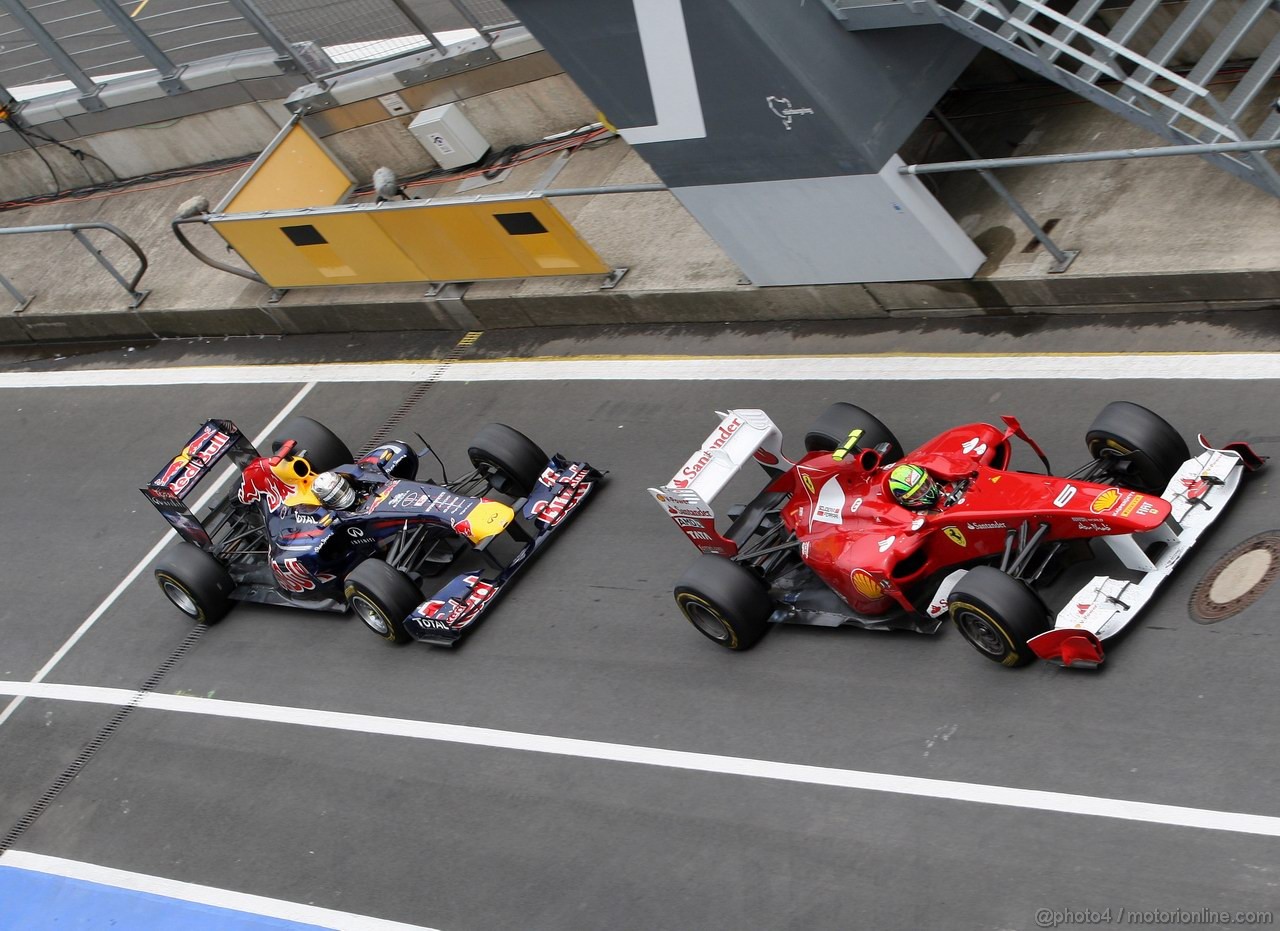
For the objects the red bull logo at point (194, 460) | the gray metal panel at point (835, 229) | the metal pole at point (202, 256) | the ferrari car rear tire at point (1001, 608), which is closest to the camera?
the ferrari car rear tire at point (1001, 608)

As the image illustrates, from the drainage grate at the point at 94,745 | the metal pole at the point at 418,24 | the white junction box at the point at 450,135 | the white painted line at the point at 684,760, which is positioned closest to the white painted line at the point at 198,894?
the drainage grate at the point at 94,745

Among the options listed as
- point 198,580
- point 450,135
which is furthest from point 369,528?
point 450,135

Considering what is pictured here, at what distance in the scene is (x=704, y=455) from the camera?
10914mm

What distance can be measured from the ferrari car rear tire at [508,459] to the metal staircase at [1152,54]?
4.27 metres

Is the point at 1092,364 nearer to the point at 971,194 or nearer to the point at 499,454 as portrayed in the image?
the point at 971,194

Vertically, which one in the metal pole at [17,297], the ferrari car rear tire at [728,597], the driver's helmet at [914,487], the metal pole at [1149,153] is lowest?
the metal pole at [17,297]

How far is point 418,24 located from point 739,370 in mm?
6772

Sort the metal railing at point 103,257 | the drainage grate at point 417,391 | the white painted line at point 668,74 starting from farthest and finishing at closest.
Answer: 1. the metal railing at point 103,257
2. the drainage grate at point 417,391
3. the white painted line at point 668,74

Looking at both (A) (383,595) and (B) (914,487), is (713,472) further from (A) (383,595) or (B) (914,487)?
(A) (383,595)

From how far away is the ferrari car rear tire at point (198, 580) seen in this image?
→ 13367mm

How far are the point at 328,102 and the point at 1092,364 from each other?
10453mm

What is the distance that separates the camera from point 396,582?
12.0 metres

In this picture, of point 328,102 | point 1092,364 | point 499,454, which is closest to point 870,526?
point 1092,364

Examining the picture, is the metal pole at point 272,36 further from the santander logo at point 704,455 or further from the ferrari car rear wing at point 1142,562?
the ferrari car rear wing at point 1142,562
